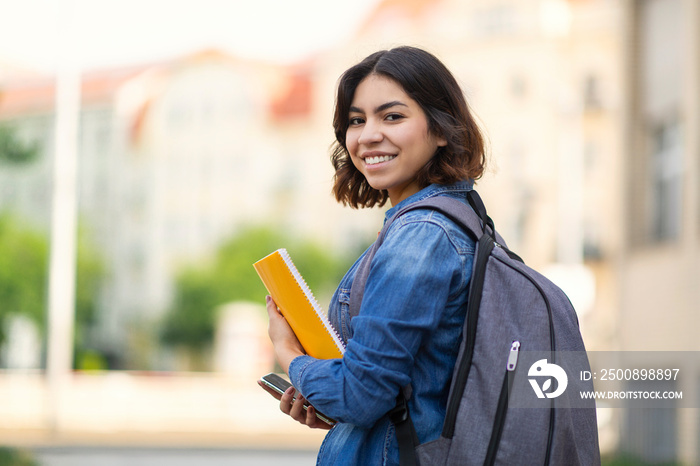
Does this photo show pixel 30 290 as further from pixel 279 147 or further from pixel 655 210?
pixel 655 210

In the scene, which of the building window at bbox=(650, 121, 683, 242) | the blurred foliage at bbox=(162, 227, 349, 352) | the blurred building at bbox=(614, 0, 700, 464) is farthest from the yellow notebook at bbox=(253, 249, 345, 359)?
the blurred foliage at bbox=(162, 227, 349, 352)

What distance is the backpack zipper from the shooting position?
1.82 meters

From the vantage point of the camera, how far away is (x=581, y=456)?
1.92 meters

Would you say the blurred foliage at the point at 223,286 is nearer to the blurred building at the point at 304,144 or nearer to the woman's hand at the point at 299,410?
the blurred building at the point at 304,144

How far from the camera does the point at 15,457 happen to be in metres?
8.56

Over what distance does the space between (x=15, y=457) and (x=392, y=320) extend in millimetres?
7759

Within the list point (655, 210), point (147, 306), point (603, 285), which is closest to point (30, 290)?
point (147, 306)

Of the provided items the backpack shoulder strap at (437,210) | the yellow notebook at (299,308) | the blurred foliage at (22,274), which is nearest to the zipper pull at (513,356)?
the backpack shoulder strap at (437,210)

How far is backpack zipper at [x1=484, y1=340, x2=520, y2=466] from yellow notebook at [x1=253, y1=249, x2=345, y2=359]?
15.5 inches

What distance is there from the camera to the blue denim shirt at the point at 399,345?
182 cm

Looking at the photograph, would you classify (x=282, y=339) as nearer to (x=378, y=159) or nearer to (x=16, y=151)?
(x=378, y=159)

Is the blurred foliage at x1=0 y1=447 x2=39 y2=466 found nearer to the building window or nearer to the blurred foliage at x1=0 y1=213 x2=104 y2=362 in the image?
the building window

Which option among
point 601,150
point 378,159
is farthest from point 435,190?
point 601,150

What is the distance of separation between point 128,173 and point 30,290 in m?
18.2
